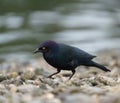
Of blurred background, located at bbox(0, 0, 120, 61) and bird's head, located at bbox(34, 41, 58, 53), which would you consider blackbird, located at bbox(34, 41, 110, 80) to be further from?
blurred background, located at bbox(0, 0, 120, 61)

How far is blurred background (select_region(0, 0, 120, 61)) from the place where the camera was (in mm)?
19094

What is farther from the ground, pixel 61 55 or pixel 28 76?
pixel 61 55

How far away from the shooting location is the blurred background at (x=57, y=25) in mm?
19094

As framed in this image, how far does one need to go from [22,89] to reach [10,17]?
15.1m

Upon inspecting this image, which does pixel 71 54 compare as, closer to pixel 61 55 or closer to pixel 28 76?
pixel 61 55

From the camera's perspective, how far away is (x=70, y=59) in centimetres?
913

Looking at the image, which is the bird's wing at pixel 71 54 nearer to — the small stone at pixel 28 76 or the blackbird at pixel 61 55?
the blackbird at pixel 61 55

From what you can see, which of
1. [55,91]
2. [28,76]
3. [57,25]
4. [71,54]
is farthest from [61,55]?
[57,25]

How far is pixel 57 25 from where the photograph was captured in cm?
2186

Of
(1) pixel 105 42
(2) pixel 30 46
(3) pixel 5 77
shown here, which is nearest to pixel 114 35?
(1) pixel 105 42

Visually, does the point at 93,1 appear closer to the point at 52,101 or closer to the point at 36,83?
the point at 36,83

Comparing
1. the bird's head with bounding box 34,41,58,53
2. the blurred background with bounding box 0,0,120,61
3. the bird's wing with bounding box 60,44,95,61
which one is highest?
the bird's head with bounding box 34,41,58,53

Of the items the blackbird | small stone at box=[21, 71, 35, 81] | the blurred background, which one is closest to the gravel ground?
small stone at box=[21, 71, 35, 81]

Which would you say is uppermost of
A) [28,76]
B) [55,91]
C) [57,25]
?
[55,91]
